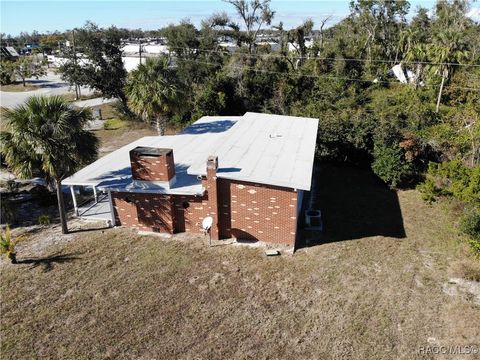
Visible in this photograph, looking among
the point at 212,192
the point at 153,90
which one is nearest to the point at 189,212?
the point at 212,192

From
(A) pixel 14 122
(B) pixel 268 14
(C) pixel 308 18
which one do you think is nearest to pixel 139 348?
(A) pixel 14 122

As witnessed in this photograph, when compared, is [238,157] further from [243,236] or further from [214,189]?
[243,236]

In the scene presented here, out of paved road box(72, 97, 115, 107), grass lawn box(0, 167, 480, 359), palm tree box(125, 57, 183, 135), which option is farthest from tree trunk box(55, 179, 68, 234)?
paved road box(72, 97, 115, 107)

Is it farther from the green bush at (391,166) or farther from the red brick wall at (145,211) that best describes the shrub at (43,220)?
the green bush at (391,166)

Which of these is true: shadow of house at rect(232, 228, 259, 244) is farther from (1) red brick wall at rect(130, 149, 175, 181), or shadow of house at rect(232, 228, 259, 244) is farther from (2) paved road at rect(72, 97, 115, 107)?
(2) paved road at rect(72, 97, 115, 107)

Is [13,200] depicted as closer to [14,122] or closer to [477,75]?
[14,122]

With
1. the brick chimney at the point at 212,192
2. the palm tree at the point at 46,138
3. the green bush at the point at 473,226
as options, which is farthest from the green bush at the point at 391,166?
the palm tree at the point at 46,138
